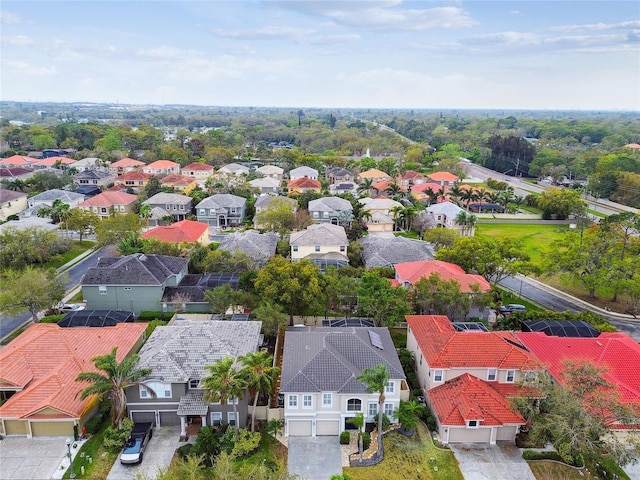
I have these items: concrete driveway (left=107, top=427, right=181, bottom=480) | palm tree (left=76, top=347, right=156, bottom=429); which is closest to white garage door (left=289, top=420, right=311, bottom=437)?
concrete driveway (left=107, top=427, right=181, bottom=480)

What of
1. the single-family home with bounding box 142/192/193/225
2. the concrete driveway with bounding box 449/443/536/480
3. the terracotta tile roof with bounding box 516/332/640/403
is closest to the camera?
the concrete driveway with bounding box 449/443/536/480

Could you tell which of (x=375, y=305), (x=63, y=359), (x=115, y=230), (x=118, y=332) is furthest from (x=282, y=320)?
(x=115, y=230)

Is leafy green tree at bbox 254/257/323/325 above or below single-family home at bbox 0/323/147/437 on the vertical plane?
above

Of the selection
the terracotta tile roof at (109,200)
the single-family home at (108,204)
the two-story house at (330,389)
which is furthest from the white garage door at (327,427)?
the terracotta tile roof at (109,200)

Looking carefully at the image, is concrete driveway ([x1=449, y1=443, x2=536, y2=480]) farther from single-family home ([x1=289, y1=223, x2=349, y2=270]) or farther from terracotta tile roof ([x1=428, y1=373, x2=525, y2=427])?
single-family home ([x1=289, y1=223, x2=349, y2=270])

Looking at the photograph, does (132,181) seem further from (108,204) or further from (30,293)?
(30,293)

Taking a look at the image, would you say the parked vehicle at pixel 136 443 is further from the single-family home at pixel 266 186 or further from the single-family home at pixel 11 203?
the single-family home at pixel 266 186

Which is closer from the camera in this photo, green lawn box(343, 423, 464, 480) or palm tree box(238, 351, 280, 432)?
green lawn box(343, 423, 464, 480)
